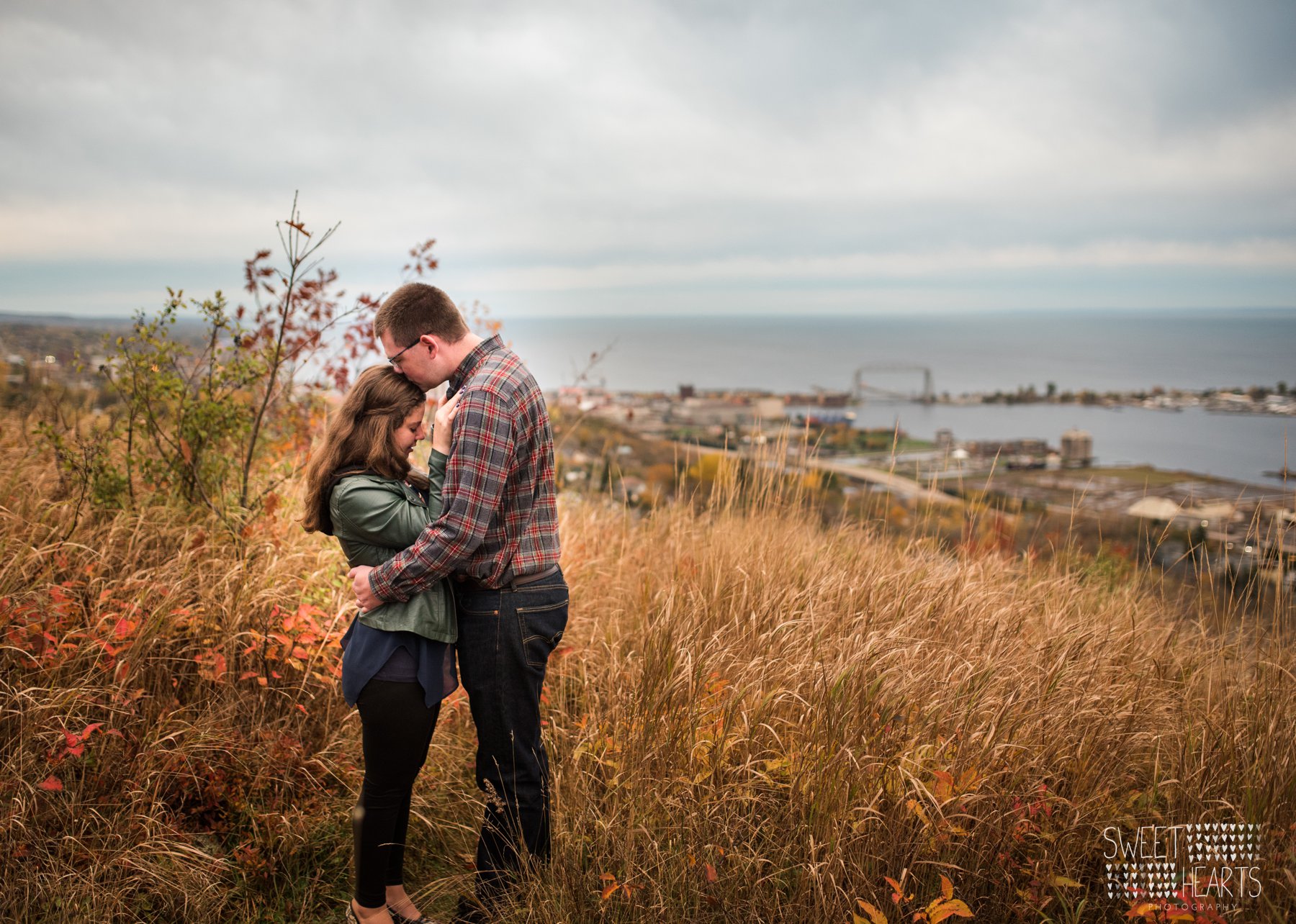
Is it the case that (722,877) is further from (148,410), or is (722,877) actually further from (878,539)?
(148,410)

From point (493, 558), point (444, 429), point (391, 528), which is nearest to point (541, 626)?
point (493, 558)

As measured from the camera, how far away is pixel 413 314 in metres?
2.34

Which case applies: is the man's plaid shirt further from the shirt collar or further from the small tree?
the small tree

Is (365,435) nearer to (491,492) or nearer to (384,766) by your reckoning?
(491,492)

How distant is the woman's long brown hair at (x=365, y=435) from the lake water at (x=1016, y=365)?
238cm

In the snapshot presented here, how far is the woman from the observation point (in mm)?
2309

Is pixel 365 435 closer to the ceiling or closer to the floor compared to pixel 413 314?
closer to the floor

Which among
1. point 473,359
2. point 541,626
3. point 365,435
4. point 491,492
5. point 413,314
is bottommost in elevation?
point 541,626

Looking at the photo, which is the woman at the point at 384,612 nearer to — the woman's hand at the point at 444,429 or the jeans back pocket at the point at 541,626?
the woman's hand at the point at 444,429

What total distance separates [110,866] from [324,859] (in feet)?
2.45

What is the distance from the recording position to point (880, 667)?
3020 millimetres

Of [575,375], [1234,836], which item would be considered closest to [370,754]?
[1234,836]

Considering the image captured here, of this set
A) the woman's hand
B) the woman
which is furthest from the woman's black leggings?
the woman's hand

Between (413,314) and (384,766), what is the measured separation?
1.47 metres
